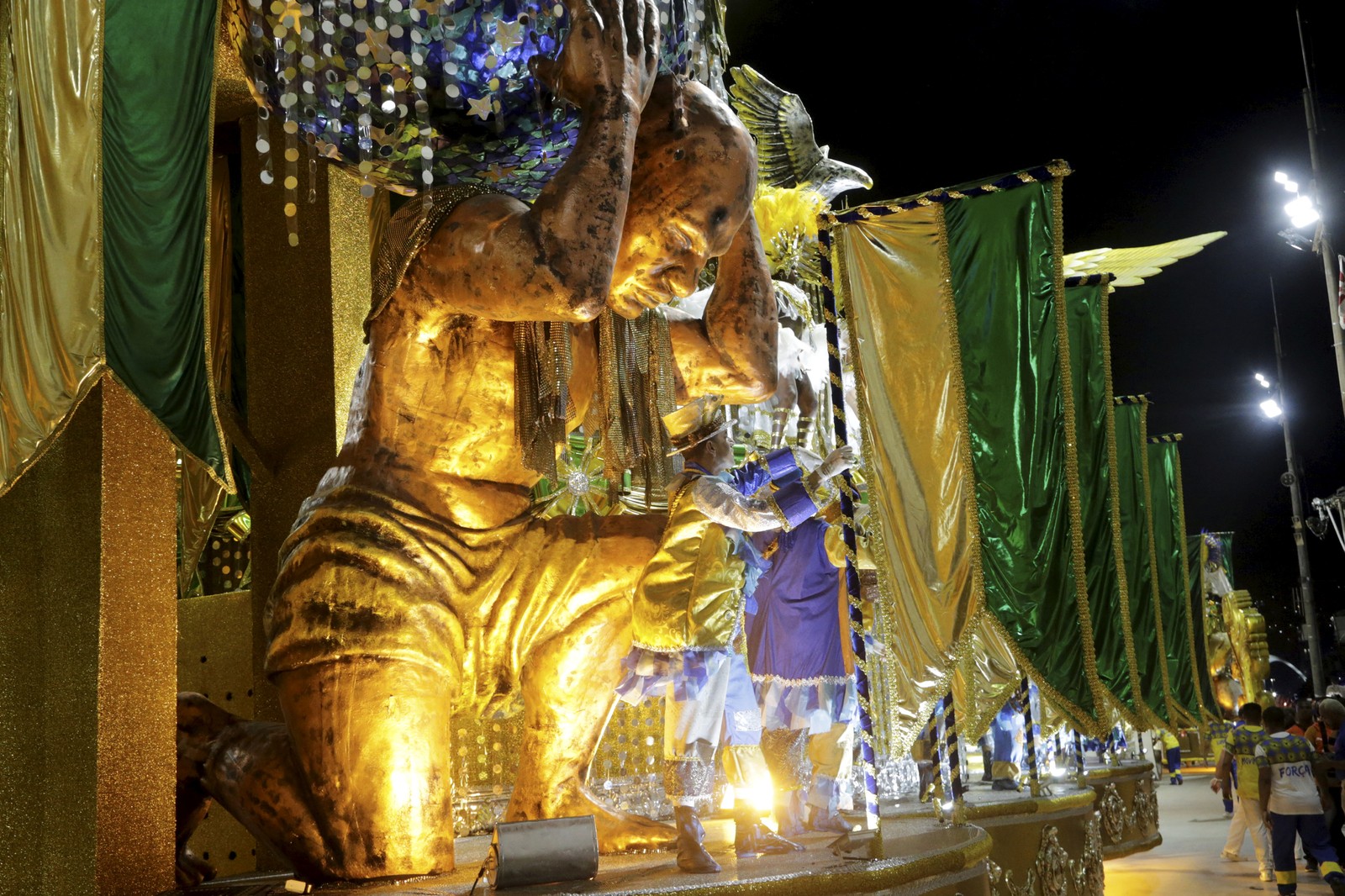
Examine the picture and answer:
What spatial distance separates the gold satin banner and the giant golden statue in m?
1.58

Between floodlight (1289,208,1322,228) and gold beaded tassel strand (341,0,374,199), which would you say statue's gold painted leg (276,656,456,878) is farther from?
floodlight (1289,208,1322,228)

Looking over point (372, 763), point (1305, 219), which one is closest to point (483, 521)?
point (372, 763)

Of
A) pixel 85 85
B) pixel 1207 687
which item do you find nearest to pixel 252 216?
pixel 85 85

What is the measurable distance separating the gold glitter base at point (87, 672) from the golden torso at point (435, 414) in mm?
544

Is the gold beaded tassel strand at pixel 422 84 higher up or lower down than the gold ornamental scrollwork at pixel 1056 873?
higher up

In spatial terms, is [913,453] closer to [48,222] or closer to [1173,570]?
[48,222]

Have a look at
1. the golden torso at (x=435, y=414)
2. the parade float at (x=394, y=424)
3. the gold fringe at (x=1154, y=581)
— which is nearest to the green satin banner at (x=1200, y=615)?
the gold fringe at (x=1154, y=581)

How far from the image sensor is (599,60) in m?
2.50

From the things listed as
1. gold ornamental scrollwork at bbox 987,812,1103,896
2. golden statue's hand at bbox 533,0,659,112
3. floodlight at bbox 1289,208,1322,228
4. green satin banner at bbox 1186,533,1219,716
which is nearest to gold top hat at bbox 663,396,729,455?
golden statue's hand at bbox 533,0,659,112

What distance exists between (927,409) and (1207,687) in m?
10.3

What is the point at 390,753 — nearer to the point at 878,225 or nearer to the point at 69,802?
the point at 69,802

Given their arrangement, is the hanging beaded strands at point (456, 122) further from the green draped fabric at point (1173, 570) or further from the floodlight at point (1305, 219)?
the floodlight at point (1305, 219)

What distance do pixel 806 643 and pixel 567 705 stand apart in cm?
255

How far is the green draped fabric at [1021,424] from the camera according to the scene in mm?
4594
